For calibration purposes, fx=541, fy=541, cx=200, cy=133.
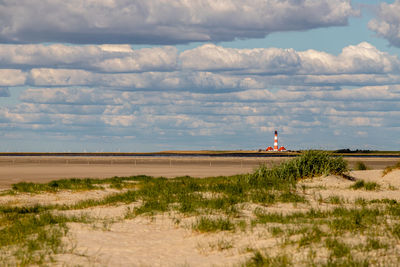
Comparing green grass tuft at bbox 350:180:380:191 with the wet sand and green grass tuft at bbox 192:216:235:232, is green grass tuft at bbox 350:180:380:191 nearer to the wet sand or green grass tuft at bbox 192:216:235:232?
the wet sand

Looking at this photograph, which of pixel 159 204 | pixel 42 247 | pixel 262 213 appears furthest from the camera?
pixel 159 204

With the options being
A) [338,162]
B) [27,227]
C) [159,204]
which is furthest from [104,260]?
[338,162]

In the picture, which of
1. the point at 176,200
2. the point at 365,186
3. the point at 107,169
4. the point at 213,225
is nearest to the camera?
the point at 213,225

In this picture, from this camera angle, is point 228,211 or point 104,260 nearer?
point 104,260

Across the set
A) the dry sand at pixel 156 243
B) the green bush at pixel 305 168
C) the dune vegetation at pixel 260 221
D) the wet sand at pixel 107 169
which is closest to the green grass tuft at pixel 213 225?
the dune vegetation at pixel 260 221

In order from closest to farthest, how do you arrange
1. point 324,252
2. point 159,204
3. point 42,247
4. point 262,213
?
point 324,252, point 42,247, point 262,213, point 159,204

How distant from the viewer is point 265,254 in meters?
10.4

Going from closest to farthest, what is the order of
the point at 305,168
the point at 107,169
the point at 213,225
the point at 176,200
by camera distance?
the point at 213,225, the point at 176,200, the point at 305,168, the point at 107,169

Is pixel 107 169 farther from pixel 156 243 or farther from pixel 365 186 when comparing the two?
pixel 156 243

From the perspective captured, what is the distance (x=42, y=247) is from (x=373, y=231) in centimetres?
723

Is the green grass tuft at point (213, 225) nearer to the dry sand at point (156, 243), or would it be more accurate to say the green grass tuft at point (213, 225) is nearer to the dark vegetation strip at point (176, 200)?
the dark vegetation strip at point (176, 200)

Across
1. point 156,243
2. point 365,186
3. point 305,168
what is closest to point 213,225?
point 156,243

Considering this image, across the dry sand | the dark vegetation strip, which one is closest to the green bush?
the dark vegetation strip

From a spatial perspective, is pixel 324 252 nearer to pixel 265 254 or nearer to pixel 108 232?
pixel 265 254
